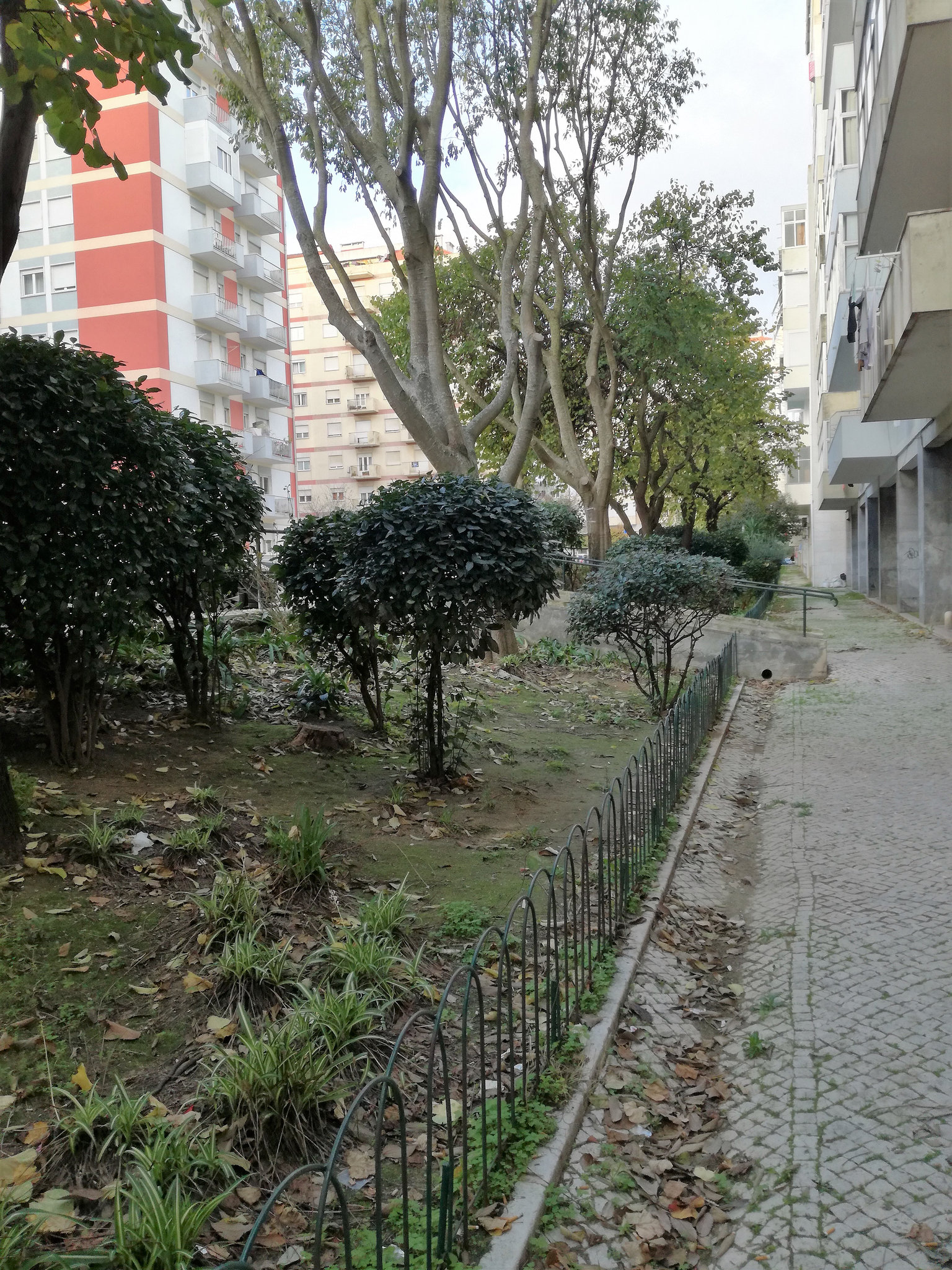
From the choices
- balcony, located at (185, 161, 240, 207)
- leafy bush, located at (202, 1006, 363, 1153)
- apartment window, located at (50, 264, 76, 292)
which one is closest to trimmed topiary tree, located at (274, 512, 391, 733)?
leafy bush, located at (202, 1006, 363, 1153)

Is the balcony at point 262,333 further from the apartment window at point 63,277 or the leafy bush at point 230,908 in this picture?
the leafy bush at point 230,908

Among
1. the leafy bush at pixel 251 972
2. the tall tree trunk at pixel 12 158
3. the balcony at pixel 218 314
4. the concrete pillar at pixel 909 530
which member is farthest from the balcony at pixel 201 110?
the leafy bush at pixel 251 972

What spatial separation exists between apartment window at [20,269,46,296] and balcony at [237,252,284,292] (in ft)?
22.9

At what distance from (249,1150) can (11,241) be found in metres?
4.28

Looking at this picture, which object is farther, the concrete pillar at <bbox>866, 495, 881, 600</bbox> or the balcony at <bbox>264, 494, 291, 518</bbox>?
the balcony at <bbox>264, 494, 291, 518</bbox>

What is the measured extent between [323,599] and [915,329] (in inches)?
289

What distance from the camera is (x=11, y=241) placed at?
4.77m

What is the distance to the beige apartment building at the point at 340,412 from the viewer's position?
203 feet

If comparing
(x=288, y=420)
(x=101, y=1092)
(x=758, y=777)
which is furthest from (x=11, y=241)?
(x=288, y=420)

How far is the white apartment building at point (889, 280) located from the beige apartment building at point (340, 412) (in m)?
32.2

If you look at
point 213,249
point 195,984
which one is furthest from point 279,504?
point 195,984

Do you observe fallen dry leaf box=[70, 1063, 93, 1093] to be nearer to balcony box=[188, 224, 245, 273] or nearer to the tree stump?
the tree stump

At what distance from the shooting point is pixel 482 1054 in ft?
10.4

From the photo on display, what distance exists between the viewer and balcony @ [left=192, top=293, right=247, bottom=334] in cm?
3319
